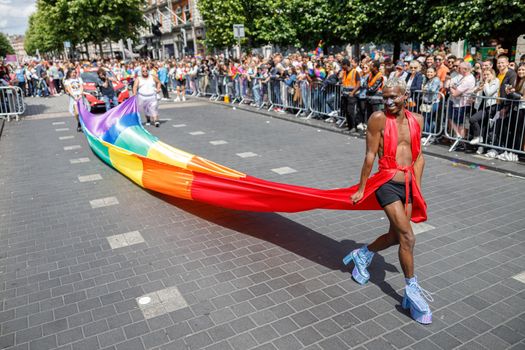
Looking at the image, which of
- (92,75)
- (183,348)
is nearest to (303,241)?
(183,348)

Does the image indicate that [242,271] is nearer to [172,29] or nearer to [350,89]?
[350,89]

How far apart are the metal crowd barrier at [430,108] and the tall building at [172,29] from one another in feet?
136

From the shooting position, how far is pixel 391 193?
12.5 ft

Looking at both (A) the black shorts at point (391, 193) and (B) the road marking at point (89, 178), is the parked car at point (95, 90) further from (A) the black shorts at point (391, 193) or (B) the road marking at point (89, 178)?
(A) the black shorts at point (391, 193)

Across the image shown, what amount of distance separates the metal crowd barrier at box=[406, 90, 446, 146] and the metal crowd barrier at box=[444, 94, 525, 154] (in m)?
0.24

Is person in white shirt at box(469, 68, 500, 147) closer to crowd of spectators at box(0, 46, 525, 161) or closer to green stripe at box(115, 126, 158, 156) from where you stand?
crowd of spectators at box(0, 46, 525, 161)

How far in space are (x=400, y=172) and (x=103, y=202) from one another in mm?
5025

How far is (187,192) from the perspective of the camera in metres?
6.08

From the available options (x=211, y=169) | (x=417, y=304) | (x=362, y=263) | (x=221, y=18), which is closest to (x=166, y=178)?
(x=211, y=169)

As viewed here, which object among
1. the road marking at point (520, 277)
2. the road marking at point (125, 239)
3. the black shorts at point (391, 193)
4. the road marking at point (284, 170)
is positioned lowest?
the road marking at point (520, 277)

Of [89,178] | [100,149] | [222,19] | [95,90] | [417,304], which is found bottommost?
[89,178]

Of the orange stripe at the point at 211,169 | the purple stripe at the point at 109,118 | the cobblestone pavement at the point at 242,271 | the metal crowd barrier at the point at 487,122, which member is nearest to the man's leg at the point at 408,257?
the cobblestone pavement at the point at 242,271

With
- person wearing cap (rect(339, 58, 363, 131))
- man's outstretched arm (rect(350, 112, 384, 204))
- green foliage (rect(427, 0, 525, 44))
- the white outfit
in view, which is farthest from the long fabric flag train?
green foliage (rect(427, 0, 525, 44))

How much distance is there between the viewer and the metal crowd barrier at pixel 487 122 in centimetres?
844
